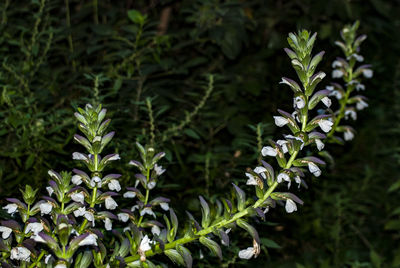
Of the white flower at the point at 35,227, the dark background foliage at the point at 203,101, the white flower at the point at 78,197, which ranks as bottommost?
the dark background foliage at the point at 203,101

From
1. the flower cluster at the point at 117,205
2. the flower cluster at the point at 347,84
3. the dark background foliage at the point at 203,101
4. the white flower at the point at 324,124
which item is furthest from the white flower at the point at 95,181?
the flower cluster at the point at 347,84

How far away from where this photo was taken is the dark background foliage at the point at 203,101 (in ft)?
7.25

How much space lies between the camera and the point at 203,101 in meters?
2.41

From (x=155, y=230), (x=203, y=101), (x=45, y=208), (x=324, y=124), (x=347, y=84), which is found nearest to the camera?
(x=45, y=208)

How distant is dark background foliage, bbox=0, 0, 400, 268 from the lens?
221 cm

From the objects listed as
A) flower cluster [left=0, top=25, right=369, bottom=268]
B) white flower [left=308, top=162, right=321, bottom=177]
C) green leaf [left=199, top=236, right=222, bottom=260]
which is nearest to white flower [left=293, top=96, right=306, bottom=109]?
flower cluster [left=0, top=25, right=369, bottom=268]

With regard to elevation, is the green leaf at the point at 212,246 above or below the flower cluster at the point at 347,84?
below

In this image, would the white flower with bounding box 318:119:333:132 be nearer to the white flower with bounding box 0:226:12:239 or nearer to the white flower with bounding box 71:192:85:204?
the white flower with bounding box 71:192:85:204

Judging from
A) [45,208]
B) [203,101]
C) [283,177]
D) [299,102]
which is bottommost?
[203,101]

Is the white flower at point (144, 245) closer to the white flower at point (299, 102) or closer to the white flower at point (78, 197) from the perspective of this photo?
the white flower at point (78, 197)

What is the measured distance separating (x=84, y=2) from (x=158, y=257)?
2693 millimetres

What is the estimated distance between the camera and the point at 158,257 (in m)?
1.58

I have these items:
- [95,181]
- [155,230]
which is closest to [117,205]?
[95,181]

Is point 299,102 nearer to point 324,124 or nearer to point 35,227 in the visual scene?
point 324,124
